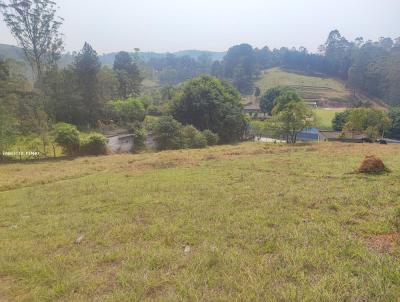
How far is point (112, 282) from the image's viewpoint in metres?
5.93

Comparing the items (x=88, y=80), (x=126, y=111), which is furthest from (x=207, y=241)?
(x=126, y=111)

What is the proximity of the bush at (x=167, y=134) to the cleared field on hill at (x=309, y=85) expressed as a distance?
67.0 metres

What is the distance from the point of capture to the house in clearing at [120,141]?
123ft

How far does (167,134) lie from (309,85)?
82.1 meters

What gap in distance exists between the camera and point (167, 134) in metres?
36.9

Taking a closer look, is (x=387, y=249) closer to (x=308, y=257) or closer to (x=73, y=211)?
(x=308, y=257)

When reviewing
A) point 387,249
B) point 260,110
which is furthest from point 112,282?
point 260,110

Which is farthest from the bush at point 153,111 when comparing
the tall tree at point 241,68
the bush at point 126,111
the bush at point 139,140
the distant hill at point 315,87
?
the tall tree at point 241,68

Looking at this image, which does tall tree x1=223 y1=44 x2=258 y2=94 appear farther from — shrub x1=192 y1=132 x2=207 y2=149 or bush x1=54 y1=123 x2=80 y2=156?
bush x1=54 y1=123 x2=80 y2=156

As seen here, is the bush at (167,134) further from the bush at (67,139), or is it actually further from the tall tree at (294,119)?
the tall tree at (294,119)

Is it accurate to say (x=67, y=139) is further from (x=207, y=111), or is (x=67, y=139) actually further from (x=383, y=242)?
(x=383, y=242)

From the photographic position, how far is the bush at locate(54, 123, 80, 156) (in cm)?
2953

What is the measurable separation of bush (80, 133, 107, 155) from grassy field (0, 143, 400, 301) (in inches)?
662

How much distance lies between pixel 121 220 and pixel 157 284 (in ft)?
13.4
